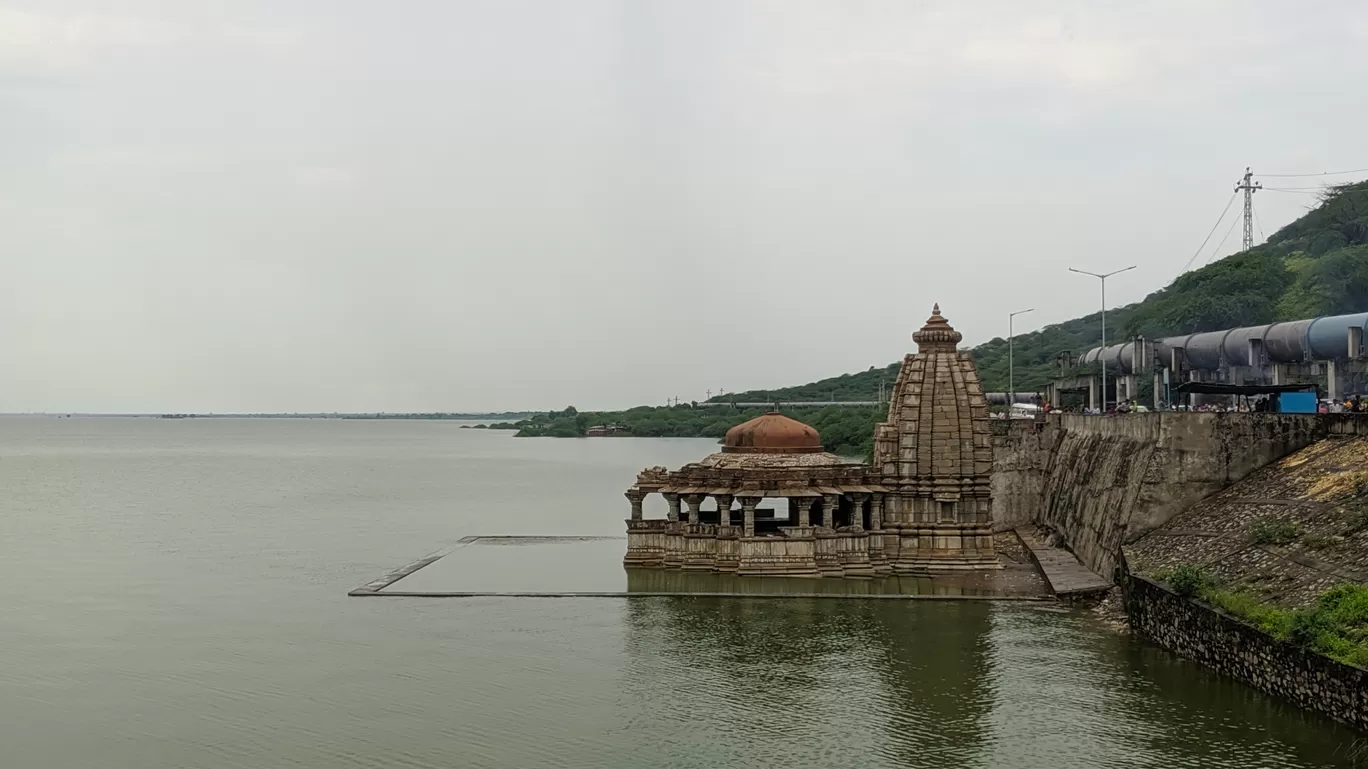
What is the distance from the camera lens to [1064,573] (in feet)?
110

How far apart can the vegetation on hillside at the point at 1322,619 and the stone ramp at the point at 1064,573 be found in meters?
7.34

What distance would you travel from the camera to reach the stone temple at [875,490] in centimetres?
3447

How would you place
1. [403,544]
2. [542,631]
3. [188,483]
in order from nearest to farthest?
[542,631] → [403,544] → [188,483]

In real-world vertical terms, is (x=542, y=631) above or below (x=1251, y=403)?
below

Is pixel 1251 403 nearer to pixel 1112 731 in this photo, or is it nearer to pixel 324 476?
pixel 1112 731

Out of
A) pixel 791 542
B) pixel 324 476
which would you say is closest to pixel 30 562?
pixel 791 542

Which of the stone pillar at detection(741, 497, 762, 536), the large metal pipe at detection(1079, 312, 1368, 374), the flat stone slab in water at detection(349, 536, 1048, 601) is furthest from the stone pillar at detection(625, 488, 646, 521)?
the large metal pipe at detection(1079, 312, 1368, 374)

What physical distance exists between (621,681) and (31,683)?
12.4 metres

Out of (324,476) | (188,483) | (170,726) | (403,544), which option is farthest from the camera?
(324,476)

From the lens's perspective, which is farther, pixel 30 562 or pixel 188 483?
pixel 188 483

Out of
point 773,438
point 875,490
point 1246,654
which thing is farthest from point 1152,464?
point 773,438

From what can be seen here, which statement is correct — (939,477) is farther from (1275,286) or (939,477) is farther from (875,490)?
(1275,286)

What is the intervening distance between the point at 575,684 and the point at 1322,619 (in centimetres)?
1361

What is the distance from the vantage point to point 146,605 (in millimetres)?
33125
